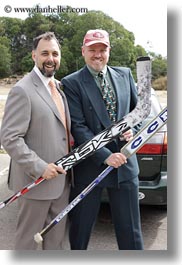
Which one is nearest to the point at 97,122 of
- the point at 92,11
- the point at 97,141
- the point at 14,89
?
the point at 97,141

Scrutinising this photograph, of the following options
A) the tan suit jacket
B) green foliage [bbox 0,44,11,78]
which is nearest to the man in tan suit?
the tan suit jacket

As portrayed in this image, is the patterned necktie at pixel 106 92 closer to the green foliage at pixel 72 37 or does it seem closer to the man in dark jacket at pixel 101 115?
the man in dark jacket at pixel 101 115

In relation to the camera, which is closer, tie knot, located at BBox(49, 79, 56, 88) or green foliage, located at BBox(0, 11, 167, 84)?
tie knot, located at BBox(49, 79, 56, 88)

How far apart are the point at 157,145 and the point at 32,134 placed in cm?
95

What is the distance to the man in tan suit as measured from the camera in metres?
2.24

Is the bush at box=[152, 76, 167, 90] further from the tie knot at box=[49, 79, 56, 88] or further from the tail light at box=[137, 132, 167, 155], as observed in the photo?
the tie knot at box=[49, 79, 56, 88]

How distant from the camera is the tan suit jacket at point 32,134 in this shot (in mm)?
2232

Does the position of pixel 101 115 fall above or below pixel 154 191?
above

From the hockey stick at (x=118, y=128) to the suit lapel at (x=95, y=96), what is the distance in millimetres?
72

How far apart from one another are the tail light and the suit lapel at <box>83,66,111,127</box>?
0.51 meters

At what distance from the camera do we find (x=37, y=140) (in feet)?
7.62

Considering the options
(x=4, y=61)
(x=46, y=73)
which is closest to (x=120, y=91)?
(x=46, y=73)

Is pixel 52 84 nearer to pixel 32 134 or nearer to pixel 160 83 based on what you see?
pixel 32 134

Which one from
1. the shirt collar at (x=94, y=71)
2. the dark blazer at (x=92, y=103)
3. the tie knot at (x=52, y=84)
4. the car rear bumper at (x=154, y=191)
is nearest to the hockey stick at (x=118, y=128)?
the dark blazer at (x=92, y=103)
